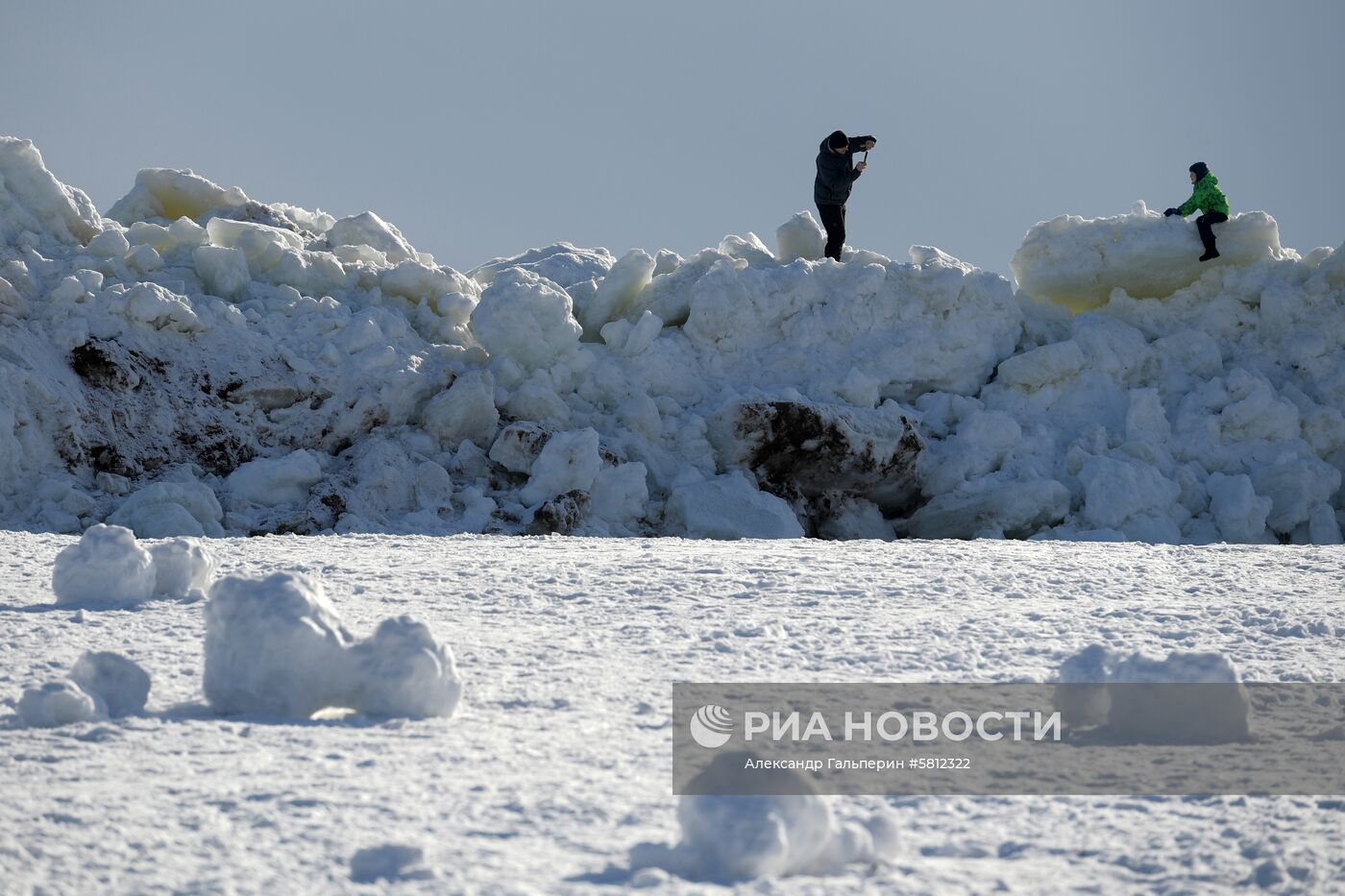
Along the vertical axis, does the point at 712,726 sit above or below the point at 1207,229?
below

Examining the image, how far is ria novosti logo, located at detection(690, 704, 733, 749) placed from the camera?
10.7 ft

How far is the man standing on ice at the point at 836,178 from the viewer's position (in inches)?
405

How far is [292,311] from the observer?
877 cm

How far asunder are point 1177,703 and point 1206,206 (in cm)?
830

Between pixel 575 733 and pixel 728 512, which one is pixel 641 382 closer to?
pixel 728 512

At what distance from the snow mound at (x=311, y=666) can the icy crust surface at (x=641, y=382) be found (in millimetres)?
4163

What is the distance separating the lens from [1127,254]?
10797 millimetres

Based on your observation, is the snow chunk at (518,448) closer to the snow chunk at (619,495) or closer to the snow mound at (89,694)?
the snow chunk at (619,495)

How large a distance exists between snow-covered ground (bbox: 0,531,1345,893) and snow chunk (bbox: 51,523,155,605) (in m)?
0.08

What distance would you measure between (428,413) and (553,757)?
5710mm

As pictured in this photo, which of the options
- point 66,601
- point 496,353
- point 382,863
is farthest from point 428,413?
point 382,863

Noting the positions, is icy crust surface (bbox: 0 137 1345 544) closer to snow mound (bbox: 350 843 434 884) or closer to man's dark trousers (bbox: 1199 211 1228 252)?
man's dark trousers (bbox: 1199 211 1228 252)

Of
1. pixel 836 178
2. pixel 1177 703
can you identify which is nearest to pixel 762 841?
pixel 1177 703

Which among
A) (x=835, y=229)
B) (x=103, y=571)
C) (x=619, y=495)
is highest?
(x=835, y=229)
